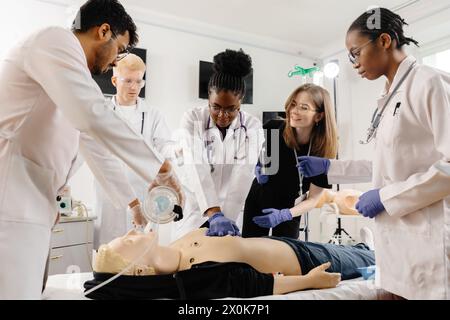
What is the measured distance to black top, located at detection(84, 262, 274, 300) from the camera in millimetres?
1235

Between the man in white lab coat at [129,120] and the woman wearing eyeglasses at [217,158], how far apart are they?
21 centimetres

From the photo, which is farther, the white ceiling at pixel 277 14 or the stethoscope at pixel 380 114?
the white ceiling at pixel 277 14

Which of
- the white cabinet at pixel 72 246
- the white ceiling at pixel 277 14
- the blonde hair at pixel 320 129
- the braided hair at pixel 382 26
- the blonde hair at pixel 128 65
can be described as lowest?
the white cabinet at pixel 72 246

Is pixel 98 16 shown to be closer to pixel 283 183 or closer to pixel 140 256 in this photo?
pixel 140 256

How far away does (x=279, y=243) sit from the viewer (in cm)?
158

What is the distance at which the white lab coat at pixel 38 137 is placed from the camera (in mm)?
793

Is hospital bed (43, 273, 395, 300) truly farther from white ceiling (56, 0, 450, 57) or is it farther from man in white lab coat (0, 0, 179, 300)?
white ceiling (56, 0, 450, 57)

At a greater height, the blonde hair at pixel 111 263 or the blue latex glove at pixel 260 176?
the blue latex glove at pixel 260 176

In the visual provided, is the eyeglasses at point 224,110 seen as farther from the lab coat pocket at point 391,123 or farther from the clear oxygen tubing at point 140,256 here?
the lab coat pocket at point 391,123

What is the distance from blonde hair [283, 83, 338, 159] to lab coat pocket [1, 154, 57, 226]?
4.59 feet

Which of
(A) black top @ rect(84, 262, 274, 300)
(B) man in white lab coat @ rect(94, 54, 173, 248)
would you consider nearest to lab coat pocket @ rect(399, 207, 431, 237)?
(A) black top @ rect(84, 262, 274, 300)

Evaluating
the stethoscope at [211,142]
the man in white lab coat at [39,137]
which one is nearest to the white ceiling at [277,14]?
the stethoscope at [211,142]

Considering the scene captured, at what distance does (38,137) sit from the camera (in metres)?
0.88
